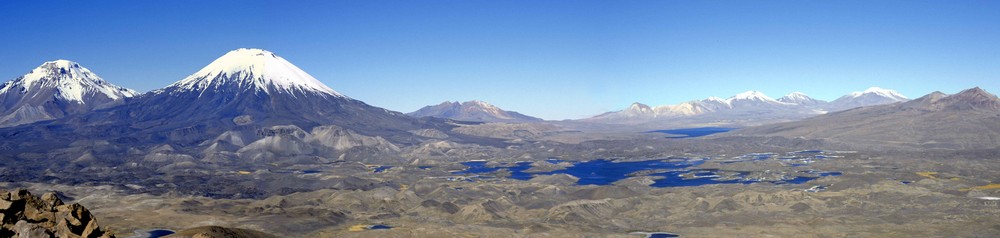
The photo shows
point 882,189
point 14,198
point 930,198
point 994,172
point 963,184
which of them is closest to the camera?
point 14,198

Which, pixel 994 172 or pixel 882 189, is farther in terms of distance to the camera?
pixel 994 172

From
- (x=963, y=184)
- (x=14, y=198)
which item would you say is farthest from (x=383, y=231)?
(x=963, y=184)

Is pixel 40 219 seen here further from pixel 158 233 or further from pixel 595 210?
pixel 595 210

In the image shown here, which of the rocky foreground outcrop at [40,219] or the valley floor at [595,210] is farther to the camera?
the valley floor at [595,210]

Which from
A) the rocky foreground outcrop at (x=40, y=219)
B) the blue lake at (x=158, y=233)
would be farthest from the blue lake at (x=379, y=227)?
the rocky foreground outcrop at (x=40, y=219)

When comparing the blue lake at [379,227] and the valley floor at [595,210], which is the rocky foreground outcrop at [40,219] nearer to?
the valley floor at [595,210]

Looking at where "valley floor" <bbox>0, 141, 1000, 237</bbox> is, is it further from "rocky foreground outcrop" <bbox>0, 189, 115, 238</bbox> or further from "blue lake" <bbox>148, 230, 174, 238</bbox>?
"rocky foreground outcrop" <bbox>0, 189, 115, 238</bbox>

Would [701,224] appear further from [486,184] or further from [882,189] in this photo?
[486,184]

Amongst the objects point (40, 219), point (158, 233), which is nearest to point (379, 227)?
point (158, 233)
